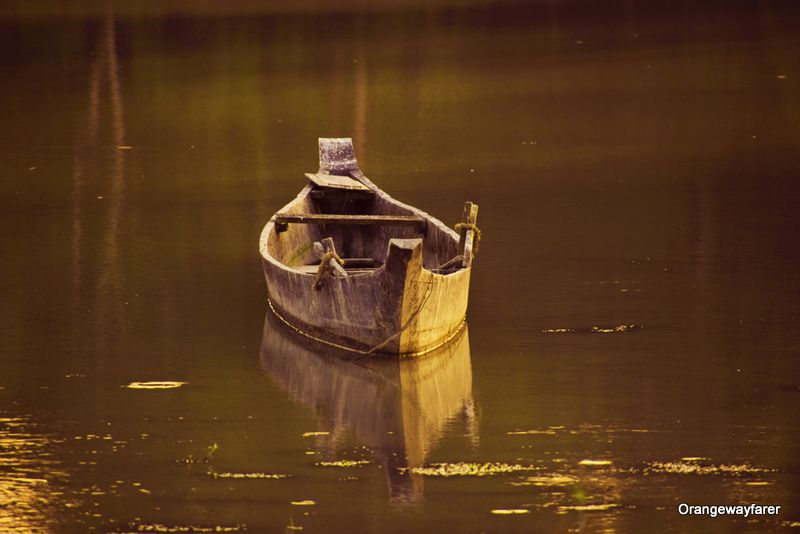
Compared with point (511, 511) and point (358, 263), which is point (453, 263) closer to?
point (358, 263)

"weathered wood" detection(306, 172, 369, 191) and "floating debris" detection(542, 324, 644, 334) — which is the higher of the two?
"weathered wood" detection(306, 172, 369, 191)

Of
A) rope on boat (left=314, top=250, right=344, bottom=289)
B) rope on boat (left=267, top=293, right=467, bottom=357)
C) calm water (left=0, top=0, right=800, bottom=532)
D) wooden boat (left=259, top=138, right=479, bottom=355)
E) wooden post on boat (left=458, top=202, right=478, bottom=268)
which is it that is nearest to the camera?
calm water (left=0, top=0, right=800, bottom=532)

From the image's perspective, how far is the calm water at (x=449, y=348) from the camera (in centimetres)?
964

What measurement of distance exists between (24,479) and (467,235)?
4.24m

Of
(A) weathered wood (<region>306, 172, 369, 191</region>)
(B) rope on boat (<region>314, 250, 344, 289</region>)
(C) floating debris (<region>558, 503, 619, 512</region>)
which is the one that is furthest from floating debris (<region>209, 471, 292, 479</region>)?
(A) weathered wood (<region>306, 172, 369, 191</region>)

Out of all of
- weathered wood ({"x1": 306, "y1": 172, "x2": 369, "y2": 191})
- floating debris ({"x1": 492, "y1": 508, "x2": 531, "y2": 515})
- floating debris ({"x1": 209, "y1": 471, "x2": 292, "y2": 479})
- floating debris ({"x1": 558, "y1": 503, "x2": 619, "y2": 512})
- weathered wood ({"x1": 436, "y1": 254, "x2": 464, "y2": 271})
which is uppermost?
weathered wood ({"x1": 306, "y1": 172, "x2": 369, "y2": 191})

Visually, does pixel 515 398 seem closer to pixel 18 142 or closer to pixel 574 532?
pixel 574 532

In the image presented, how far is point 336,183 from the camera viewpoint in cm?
1523

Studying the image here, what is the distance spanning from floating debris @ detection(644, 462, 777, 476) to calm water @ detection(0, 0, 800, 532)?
21mm

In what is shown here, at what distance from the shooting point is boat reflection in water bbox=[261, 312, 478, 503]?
34.4 feet

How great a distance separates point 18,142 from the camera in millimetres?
22516

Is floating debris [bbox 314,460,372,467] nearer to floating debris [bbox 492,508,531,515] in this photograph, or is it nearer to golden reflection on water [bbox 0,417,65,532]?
floating debris [bbox 492,508,531,515]

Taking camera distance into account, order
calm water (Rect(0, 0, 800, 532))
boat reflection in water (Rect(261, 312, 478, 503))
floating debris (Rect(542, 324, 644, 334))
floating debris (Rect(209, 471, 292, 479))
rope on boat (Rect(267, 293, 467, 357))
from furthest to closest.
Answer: floating debris (Rect(542, 324, 644, 334))
rope on boat (Rect(267, 293, 467, 357))
boat reflection in water (Rect(261, 312, 478, 503))
floating debris (Rect(209, 471, 292, 479))
calm water (Rect(0, 0, 800, 532))

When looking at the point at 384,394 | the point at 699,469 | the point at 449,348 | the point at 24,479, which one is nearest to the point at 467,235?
the point at 449,348
